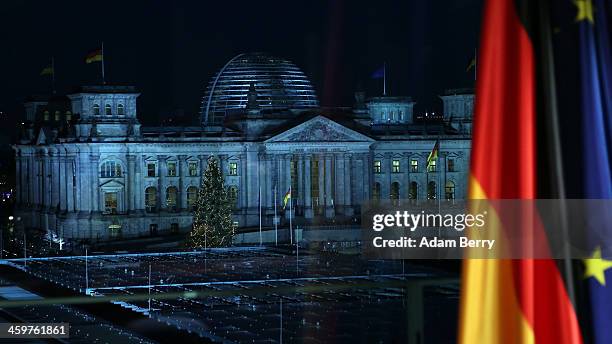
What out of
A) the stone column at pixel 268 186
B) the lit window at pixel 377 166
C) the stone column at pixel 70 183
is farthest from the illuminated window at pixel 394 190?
the stone column at pixel 70 183

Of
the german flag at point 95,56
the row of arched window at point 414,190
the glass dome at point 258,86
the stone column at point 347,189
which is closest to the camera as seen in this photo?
the german flag at point 95,56

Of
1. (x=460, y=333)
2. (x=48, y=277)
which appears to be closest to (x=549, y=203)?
(x=460, y=333)

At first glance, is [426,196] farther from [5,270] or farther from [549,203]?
[549,203]

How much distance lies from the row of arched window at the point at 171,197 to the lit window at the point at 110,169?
2.95 metres

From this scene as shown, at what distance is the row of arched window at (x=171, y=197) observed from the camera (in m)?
110

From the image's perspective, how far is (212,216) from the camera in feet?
313

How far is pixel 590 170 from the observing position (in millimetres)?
6773

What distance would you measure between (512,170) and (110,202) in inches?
4030

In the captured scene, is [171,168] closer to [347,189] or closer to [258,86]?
[347,189]

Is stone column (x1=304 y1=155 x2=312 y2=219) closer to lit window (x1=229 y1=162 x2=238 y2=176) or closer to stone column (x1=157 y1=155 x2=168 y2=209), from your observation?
lit window (x1=229 y1=162 x2=238 y2=176)

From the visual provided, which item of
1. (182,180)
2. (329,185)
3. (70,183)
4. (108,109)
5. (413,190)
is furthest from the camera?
(413,190)

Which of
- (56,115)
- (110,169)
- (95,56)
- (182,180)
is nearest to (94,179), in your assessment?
(110,169)

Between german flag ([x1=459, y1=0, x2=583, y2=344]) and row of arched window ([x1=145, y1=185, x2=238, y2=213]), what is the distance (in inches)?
4012

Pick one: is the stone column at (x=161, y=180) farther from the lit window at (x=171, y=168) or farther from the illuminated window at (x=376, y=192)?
the illuminated window at (x=376, y=192)
